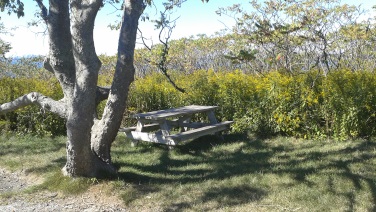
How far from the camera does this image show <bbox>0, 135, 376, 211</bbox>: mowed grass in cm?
464

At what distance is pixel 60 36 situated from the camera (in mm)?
5684

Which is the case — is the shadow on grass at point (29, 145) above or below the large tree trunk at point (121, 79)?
below

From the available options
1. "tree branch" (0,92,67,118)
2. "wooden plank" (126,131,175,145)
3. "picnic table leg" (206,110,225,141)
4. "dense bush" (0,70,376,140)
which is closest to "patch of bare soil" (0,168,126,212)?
"tree branch" (0,92,67,118)

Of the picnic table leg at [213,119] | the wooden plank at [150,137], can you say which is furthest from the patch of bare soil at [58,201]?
the picnic table leg at [213,119]

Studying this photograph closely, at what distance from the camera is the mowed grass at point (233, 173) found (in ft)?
15.2

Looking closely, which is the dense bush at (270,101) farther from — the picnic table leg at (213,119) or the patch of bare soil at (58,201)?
the patch of bare soil at (58,201)

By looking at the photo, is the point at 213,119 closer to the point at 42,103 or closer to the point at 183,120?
the point at 183,120

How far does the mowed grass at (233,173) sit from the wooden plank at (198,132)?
31 centimetres

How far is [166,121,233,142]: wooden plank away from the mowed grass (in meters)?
0.31

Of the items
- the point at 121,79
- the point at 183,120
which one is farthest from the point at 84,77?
the point at 183,120

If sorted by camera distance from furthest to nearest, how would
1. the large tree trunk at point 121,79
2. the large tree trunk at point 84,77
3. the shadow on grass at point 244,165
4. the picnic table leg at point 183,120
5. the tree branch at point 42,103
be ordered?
the picnic table leg at point 183,120 → the tree branch at point 42,103 → the large tree trunk at point 121,79 → the large tree trunk at point 84,77 → the shadow on grass at point 244,165

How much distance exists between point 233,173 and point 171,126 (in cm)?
322

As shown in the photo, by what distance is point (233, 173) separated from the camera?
19.1 ft

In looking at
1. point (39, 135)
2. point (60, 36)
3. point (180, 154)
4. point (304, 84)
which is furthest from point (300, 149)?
point (39, 135)
